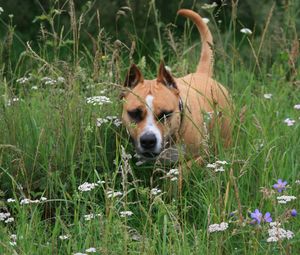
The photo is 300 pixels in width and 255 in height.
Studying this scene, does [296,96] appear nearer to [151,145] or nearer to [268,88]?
[268,88]

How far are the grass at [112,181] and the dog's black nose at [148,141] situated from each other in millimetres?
99

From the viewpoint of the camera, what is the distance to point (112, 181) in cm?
376

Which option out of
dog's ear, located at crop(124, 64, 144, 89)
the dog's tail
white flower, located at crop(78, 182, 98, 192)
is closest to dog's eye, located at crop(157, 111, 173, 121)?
dog's ear, located at crop(124, 64, 144, 89)

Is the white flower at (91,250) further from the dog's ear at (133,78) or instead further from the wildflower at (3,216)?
the dog's ear at (133,78)

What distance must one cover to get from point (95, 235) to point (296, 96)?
2228 mm

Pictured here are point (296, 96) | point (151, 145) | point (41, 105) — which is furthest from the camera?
point (296, 96)

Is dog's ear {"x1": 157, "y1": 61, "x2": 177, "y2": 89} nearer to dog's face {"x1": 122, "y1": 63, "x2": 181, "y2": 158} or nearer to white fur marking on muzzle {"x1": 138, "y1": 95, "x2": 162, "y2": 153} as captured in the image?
dog's face {"x1": 122, "y1": 63, "x2": 181, "y2": 158}

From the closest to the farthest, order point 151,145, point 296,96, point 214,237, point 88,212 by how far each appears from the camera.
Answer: point 214,237, point 88,212, point 151,145, point 296,96

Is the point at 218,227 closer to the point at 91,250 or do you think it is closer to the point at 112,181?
the point at 91,250

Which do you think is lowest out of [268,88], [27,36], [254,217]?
[27,36]

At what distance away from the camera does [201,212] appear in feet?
13.1

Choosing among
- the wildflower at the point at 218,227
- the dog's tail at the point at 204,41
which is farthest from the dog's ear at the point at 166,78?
the wildflower at the point at 218,227

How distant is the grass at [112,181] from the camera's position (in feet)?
11.4

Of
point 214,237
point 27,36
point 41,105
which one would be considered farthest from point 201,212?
point 27,36
